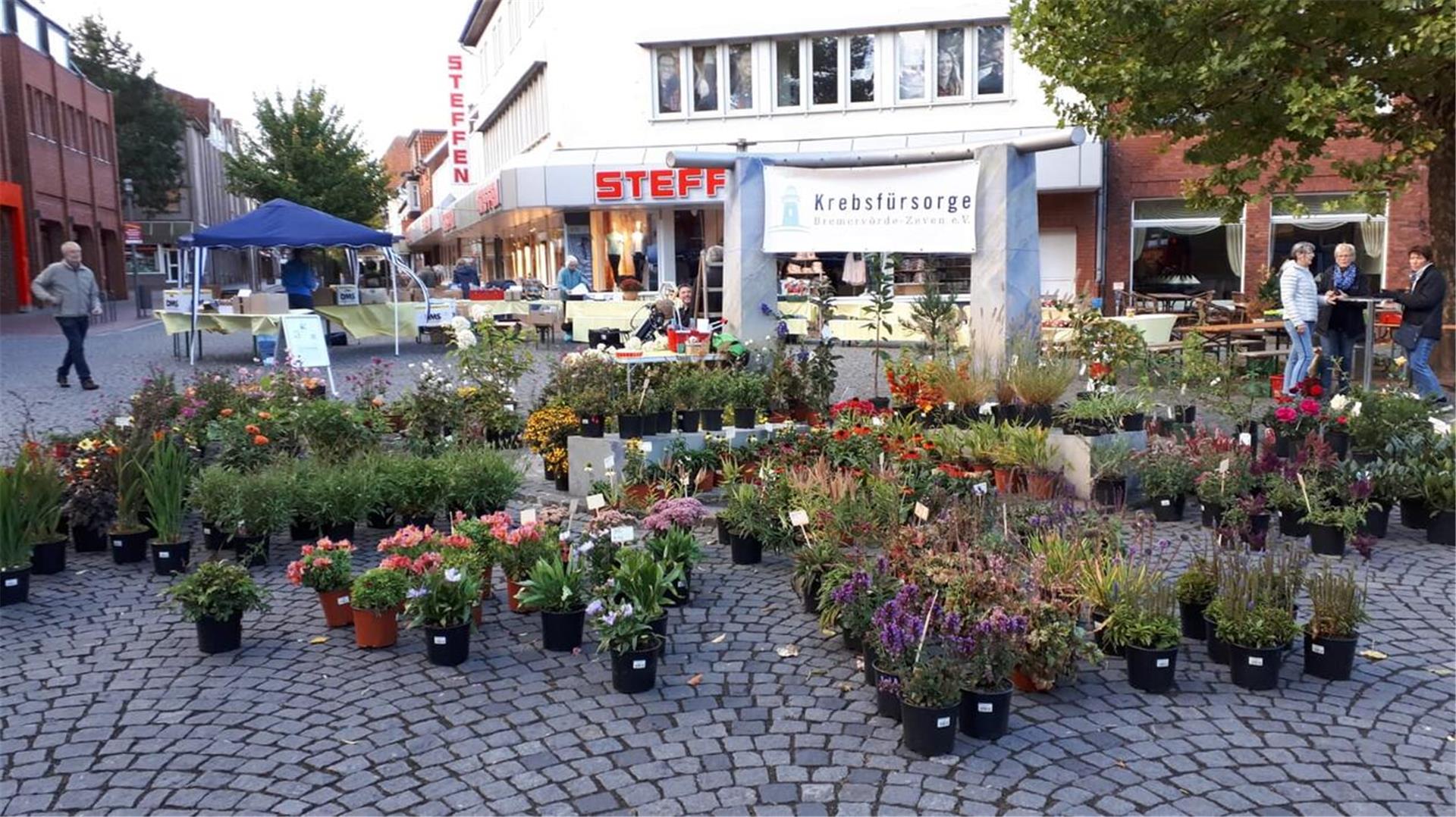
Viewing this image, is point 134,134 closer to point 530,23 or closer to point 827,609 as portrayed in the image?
point 530,23

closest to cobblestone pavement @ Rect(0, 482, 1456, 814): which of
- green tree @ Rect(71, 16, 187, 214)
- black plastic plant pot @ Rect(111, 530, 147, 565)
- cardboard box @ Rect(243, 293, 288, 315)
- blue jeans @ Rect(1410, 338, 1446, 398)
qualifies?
black plastic plant pot @ Rect(111, 530, 147, 565)

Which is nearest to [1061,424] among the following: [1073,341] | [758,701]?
[1073,341]

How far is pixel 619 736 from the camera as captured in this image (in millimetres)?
4461

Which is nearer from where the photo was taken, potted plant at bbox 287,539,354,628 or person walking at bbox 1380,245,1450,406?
potted plant at bbox 287,539,354,628

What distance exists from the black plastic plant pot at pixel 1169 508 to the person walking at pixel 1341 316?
518 centimetres

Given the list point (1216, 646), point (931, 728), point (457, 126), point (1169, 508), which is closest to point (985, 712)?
point (931, 728)

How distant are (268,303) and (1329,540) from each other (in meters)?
15.4

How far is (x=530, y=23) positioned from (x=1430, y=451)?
28.0m

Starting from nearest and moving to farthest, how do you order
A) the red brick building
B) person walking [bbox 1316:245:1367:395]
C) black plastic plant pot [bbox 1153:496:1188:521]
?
1. black plastic plant pot [bbox 1153:496:1188:521]
2. person walking [bbox 1316:245:1367:395]
3. the red brick building

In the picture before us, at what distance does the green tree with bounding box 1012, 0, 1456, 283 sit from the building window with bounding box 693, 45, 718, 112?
14365mm

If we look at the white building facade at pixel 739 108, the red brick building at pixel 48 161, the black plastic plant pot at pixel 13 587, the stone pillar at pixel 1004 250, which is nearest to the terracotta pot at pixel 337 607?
the black plastic plant pot at pixel 13 587

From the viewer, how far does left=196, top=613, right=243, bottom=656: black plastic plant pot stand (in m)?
5.34

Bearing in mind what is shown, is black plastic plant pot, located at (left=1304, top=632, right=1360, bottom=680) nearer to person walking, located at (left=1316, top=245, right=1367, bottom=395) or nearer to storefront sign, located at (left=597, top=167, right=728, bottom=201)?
person walking, located at (left=1316, top=245, right=1367, bottom=395)

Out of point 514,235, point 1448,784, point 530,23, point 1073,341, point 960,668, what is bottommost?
point 1448,784
